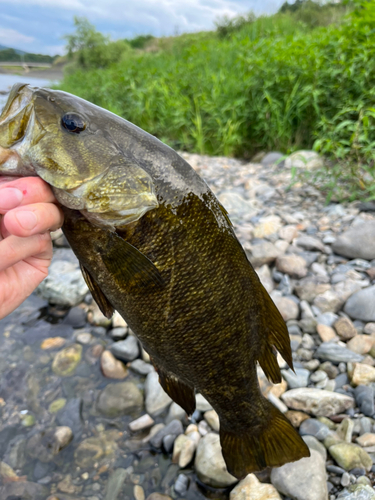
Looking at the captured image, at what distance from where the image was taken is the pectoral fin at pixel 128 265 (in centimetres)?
129

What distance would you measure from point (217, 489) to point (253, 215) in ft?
10.9

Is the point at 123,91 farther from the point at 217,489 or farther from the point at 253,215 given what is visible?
the point at 217,489

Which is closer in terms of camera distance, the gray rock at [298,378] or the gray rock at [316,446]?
the gray rock at [316,446]

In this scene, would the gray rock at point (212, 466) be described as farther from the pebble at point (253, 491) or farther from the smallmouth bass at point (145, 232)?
the smallmouth bass at point (145, 232)

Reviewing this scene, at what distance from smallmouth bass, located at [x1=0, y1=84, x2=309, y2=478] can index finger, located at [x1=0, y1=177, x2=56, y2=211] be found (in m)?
0.03

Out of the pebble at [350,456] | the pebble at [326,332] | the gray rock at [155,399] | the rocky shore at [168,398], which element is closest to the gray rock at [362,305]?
the rocky shore at [168,398]

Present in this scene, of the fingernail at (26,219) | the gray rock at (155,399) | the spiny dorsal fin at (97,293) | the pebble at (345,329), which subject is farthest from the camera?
the pebble at (345,329)

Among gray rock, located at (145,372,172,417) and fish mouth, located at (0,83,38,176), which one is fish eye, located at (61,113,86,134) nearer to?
fish mouth, located at (0,83,38,176)

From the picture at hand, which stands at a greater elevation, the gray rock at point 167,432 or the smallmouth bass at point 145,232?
the smallmouth bass at point 145,232

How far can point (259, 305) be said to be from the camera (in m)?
1.57

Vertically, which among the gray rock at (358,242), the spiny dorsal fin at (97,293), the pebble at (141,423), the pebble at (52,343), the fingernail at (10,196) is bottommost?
the pebble at (141,423)

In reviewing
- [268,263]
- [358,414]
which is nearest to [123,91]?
[268,263]

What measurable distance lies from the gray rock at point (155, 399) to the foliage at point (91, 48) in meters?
27.2

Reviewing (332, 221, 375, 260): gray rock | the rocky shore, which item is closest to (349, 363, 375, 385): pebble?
the rocky shore
